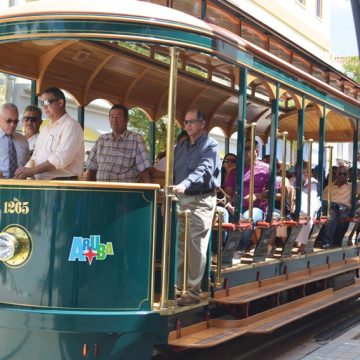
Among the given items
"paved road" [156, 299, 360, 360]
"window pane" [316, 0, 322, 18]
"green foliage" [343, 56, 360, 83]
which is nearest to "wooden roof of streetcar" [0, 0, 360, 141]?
"paved road" [156, 299, 360, 360]

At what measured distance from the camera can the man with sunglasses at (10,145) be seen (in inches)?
210

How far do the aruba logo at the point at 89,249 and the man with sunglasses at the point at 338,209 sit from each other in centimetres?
457

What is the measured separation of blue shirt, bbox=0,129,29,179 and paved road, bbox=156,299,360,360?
225 cm

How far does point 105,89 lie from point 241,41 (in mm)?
2253

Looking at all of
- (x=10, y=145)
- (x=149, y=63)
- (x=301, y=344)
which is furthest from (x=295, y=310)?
(x=10, y=145)

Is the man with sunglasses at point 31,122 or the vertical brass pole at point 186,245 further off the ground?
the man with sunglasses at point 31,122

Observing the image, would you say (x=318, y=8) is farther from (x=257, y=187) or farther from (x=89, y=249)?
(x=89, y=249)

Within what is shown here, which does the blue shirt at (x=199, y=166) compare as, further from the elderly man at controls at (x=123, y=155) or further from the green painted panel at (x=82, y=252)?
the green painted panel at (x=82, y=252)

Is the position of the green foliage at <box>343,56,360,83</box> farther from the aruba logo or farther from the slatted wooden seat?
the aruba logo

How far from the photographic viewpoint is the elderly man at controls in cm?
527

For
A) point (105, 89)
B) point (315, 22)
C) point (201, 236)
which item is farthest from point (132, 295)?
point (315, 22)

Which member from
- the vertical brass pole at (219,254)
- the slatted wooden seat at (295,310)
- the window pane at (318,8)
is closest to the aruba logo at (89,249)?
the vertical brass pole at (219,254)

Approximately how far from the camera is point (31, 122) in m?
6.02

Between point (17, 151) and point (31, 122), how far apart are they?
702 mm
